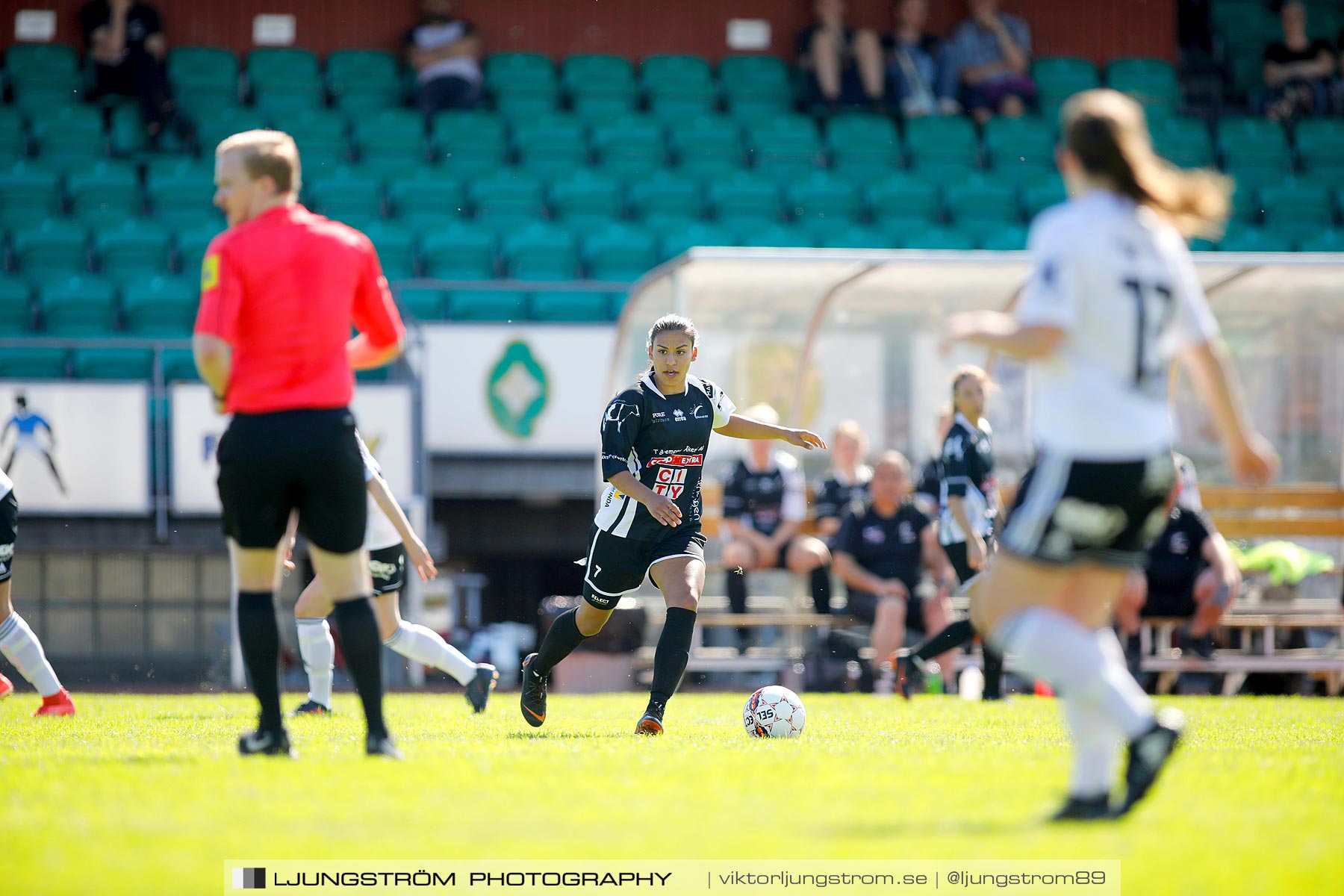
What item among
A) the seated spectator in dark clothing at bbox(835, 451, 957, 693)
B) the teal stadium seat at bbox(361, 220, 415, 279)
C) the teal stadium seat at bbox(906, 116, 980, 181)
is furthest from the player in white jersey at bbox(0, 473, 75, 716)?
the teal stadium seat at bbox(906, 116, 980, 181)

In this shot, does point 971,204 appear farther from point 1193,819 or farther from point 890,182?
point 1193,819

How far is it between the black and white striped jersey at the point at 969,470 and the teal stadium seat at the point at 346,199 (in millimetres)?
9540

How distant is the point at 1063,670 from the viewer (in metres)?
3.82

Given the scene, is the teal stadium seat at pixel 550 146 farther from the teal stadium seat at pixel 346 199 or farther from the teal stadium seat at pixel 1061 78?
the teal stadium seat at pixel 1061 78

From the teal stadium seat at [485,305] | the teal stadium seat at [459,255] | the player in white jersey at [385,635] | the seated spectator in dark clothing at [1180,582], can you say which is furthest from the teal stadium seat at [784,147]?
the player in white jersey at [385,635]

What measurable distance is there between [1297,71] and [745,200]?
7.83 meters

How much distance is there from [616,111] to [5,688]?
12133 millimetres

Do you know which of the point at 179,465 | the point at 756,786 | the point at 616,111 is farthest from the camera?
the point at 616,111

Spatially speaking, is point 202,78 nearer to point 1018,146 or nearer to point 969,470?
point 1018,146

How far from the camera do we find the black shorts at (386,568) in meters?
8.12

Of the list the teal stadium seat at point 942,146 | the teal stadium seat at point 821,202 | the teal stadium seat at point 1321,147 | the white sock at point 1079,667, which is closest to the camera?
the white sock at point 1079,667

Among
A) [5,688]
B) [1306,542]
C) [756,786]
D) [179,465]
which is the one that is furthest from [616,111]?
[756,786]

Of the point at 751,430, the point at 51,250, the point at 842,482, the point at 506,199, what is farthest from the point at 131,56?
the point at 751,430

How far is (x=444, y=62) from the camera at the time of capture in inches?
744
